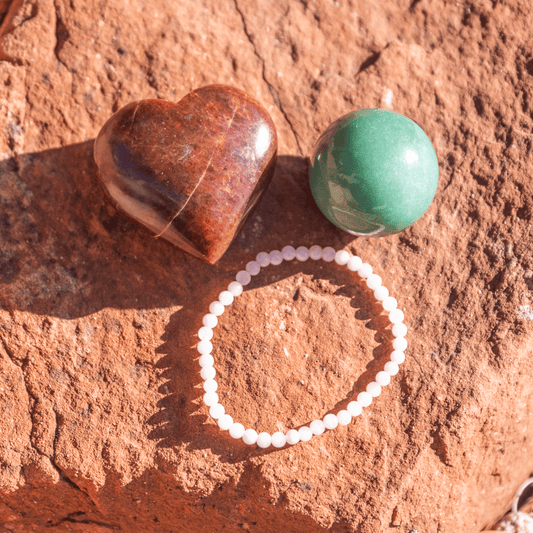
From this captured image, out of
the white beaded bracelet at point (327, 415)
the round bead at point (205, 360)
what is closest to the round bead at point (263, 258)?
the white beaded bracelet at point (327, 415)

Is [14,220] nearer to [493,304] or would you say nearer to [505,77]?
[493,304]

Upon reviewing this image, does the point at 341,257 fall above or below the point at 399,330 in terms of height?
above

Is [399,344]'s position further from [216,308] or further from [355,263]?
[216,308]

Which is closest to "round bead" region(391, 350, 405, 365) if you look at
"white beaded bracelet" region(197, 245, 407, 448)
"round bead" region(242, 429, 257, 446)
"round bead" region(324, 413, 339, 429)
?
"white beaded bracelet" region(197, 245, 407, 448)

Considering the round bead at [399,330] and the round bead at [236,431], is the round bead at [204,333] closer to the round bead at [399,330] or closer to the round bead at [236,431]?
the round bead at [236,431]

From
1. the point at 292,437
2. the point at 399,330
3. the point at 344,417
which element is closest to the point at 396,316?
the point at 399,330

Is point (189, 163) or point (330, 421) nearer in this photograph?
point (189, 163)

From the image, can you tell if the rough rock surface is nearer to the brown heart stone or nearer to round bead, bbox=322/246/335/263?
round bead, bbox=322/246/335/263
